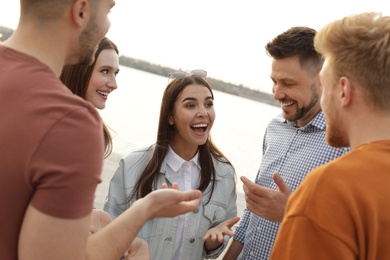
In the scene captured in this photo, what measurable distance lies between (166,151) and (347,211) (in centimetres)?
207

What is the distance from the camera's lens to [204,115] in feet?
11.5

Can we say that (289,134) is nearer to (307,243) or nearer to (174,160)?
(174,160)

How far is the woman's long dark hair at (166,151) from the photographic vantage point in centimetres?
321

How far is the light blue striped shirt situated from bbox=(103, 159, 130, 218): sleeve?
749 mm

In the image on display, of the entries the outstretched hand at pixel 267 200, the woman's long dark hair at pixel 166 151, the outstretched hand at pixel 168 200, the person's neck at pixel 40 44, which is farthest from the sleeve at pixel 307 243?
the woman's long dark hair at pixel 166 151

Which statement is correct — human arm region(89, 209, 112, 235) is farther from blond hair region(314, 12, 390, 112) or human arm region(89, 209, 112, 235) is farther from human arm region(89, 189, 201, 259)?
blond hair region(314, 12, 390, 112)

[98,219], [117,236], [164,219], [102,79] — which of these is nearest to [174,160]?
[164,219]

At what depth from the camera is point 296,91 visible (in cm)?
313

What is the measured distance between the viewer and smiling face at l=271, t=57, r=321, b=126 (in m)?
3.07

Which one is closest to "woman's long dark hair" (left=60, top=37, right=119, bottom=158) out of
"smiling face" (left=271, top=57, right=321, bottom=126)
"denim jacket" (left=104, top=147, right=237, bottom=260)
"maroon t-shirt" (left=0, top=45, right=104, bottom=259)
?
"denim jacket" (left=104, top=147, right=237, bottom=260)

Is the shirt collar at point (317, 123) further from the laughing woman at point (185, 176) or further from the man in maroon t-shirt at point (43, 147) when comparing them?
the man in maroon t-shirt at point (43, 147)

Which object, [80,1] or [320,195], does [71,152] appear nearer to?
[80,1]

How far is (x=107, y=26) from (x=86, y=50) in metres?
0.11

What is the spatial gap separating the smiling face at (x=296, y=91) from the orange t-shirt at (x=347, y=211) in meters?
1.59
